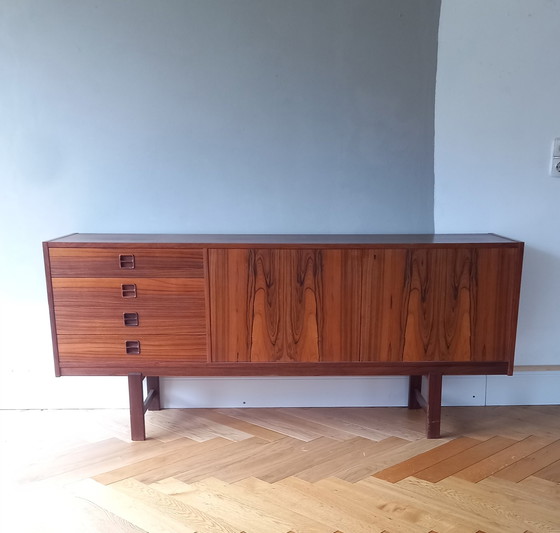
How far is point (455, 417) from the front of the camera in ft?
7.38

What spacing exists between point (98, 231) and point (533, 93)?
1.88 metres

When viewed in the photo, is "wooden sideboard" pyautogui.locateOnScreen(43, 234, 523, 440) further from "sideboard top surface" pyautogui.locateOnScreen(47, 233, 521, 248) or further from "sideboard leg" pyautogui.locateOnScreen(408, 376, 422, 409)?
"sideboard leg" pyautogui.locateOnScreen(408, 376, 422, 409)

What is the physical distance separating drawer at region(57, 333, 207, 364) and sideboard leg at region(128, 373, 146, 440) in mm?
100

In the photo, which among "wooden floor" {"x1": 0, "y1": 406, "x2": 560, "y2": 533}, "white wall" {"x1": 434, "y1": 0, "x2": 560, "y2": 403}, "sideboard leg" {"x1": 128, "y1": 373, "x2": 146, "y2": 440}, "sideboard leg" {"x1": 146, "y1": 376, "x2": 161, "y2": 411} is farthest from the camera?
"sideboard leg" {"x1": 146, "y1": 376, "x2": 161, "y2": 411}

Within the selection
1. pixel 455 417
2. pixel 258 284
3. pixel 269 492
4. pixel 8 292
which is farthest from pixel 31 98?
pixel 455 417

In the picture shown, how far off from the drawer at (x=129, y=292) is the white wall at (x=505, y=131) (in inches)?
42.7

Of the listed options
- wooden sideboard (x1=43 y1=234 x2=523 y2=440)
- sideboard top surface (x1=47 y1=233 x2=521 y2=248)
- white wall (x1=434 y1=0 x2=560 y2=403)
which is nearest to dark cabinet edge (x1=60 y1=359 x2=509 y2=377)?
wooden sideboard (x1=43 y1=234 x2=523 y2=440)

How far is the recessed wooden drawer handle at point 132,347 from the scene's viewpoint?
1.97m

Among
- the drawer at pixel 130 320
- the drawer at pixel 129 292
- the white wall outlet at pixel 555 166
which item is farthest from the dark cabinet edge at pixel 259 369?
the white wall outlet at pixel 555 166

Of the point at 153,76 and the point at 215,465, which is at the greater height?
the point at 153,76

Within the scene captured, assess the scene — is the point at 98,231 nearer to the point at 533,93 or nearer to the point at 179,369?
the point at 179,369

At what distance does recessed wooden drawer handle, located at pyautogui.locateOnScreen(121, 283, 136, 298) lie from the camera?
192cm

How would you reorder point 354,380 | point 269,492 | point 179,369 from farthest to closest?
point 354,380
point 179,369
point 269,492

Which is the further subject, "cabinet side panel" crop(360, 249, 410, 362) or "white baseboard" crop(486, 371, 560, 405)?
"white baseboard" crop(486, 371, 560, 405)
